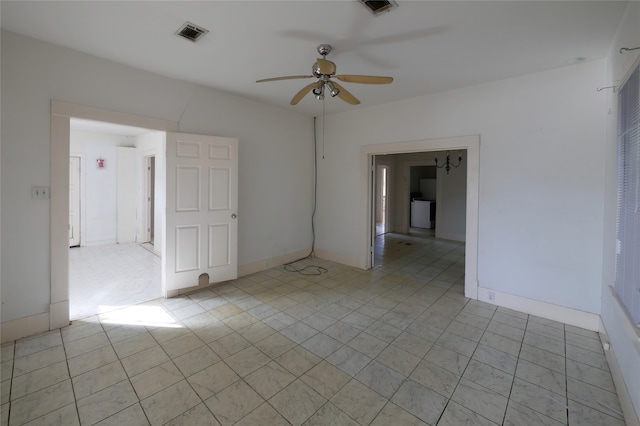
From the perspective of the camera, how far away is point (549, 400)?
188 cm

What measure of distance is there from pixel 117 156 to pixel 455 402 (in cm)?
757

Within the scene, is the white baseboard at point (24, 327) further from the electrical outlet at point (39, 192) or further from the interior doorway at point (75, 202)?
the interior doorway at point (75, 202)

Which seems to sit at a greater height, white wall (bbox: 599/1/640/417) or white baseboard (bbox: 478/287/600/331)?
white wall (bbox: 599/1/640/417)

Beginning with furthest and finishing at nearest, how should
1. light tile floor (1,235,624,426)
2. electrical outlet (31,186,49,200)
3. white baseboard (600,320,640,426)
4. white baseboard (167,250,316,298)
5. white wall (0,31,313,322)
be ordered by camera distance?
white baseboard (167,250,316,298), electrical outlet (31,186,49,200), white wall (0,31,313,322), light tile floor (1,235,624,426), white baseboard (600,320,640,426)

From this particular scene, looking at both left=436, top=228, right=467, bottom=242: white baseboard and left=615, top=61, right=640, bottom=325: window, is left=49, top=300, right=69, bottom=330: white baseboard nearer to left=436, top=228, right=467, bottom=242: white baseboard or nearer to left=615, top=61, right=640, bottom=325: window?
left=615, top=61, right=640, bottom=325: window

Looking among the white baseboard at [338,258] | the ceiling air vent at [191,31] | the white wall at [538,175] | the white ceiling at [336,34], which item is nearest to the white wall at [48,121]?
the white ceiling at [336,34]

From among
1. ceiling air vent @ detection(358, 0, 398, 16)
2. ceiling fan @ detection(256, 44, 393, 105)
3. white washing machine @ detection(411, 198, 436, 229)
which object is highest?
ceiling air vent @ detection(358, 0, 398, 16)

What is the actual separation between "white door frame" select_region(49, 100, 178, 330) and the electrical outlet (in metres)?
0.05

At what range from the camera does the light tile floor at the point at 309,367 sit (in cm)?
175

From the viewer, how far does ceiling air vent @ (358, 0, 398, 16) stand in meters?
1.95

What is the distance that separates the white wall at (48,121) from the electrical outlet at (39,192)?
28mm

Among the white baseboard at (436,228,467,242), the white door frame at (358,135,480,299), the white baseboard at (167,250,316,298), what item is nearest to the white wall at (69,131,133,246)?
the white baseboard at (167,250,316,298)

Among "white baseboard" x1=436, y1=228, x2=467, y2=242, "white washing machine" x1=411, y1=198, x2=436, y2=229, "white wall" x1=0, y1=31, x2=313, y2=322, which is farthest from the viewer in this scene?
"white washing machine" x1=411, y1=198, x2=436, y2=229

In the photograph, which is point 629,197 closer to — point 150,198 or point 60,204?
point 60,204
